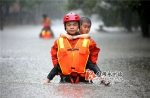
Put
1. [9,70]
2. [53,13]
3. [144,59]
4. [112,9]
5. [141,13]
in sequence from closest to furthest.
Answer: [9,70]
[144,59]
[141,13]
[112,9]
[53,13]

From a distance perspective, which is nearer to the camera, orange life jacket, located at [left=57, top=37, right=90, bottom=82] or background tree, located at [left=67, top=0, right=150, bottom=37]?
orange life jacket, located at [left=57, top=37, right=90, bottom=82]

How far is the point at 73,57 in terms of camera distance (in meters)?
7.04

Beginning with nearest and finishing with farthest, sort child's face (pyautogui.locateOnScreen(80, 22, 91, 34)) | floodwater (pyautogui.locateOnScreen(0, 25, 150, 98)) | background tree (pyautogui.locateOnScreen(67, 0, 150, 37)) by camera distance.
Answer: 1. floodwater (pyautogui.locateOnScreen(0, 25, 150, 98))
2. child's face (pyautogui.locateOnScreen(80, 22, 91, 34))
3. background tree (pyautogui.locateOnScreen(67, 0, 150, 37))

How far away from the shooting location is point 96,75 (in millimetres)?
7152

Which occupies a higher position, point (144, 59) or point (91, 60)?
point (91, 60)

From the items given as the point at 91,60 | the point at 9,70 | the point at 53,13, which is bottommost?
the point at 53,13

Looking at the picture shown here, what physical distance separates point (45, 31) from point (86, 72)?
66.0 ft

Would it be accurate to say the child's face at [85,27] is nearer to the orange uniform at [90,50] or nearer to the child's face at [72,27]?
the child's face at [72,27]

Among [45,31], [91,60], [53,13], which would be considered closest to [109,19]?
[45,31]

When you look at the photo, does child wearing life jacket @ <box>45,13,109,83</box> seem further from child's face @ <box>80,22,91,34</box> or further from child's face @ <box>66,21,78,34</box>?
child's face @ <box>80,22,91,34</box>

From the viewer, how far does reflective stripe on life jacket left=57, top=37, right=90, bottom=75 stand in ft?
23.0

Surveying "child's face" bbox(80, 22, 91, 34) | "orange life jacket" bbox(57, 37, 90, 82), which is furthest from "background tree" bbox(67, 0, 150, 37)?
"orange life jacket" bbox(57, 37, 90, 82)

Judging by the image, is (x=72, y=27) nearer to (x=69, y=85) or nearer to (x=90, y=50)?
(x=90, y=50)

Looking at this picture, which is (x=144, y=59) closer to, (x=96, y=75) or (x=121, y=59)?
(x=121, y=59)
